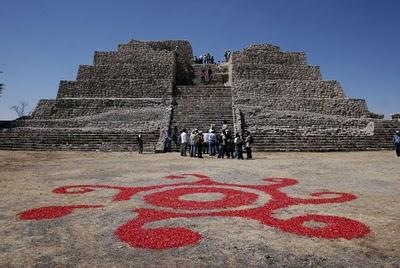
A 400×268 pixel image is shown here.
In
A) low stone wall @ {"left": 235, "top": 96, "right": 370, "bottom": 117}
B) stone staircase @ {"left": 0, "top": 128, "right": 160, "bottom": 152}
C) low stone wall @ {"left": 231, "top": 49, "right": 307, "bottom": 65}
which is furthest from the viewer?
low stone wall @ {"left": 231, "top": 49, "right": 307, "bottom": 65}

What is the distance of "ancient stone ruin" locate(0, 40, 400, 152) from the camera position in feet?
71.3

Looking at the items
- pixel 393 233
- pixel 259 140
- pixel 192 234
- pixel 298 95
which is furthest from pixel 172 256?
pixel 298 95

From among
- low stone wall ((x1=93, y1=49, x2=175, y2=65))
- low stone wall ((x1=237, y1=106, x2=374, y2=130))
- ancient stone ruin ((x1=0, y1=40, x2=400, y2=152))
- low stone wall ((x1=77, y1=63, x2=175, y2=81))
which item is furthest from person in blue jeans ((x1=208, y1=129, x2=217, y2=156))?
low stone wall ((x1=93, y1=49, x2=175, y2=65))

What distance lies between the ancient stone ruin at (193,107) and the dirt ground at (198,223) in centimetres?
1064

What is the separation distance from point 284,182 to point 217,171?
113 inches

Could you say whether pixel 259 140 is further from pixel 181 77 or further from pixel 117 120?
pixel 181 77

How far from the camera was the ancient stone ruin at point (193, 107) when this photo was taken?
2173 centimetres

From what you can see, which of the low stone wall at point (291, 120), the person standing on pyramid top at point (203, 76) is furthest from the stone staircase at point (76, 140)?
the person standing on pyramid top at point (203, 76)

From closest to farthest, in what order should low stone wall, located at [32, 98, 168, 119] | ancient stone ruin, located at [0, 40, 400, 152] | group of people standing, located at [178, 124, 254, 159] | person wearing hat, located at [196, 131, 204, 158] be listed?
group of people standing, located at [178, 124, 254, 159]
person wearing hat, located at [196, 131, 204, 158]
ancient stone ruin, located at [0, 40, 400, 152]
low stone wall, located at [32, 98, 168, 119]

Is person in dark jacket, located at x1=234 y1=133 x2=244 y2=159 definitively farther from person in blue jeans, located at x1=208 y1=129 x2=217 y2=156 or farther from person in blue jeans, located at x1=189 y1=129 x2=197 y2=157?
person in blue jeans, located at x1=189 y1=129 x2=197 y2=157

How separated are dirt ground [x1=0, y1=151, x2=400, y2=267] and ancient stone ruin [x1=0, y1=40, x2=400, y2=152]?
10643 millimetres

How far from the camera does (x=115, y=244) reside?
5.04 m

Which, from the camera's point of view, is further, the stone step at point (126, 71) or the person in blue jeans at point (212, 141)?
the stone step at point (126, 71)

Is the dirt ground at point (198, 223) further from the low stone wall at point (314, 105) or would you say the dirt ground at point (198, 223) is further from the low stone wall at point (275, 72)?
the low stone wall at point (275, 72)
